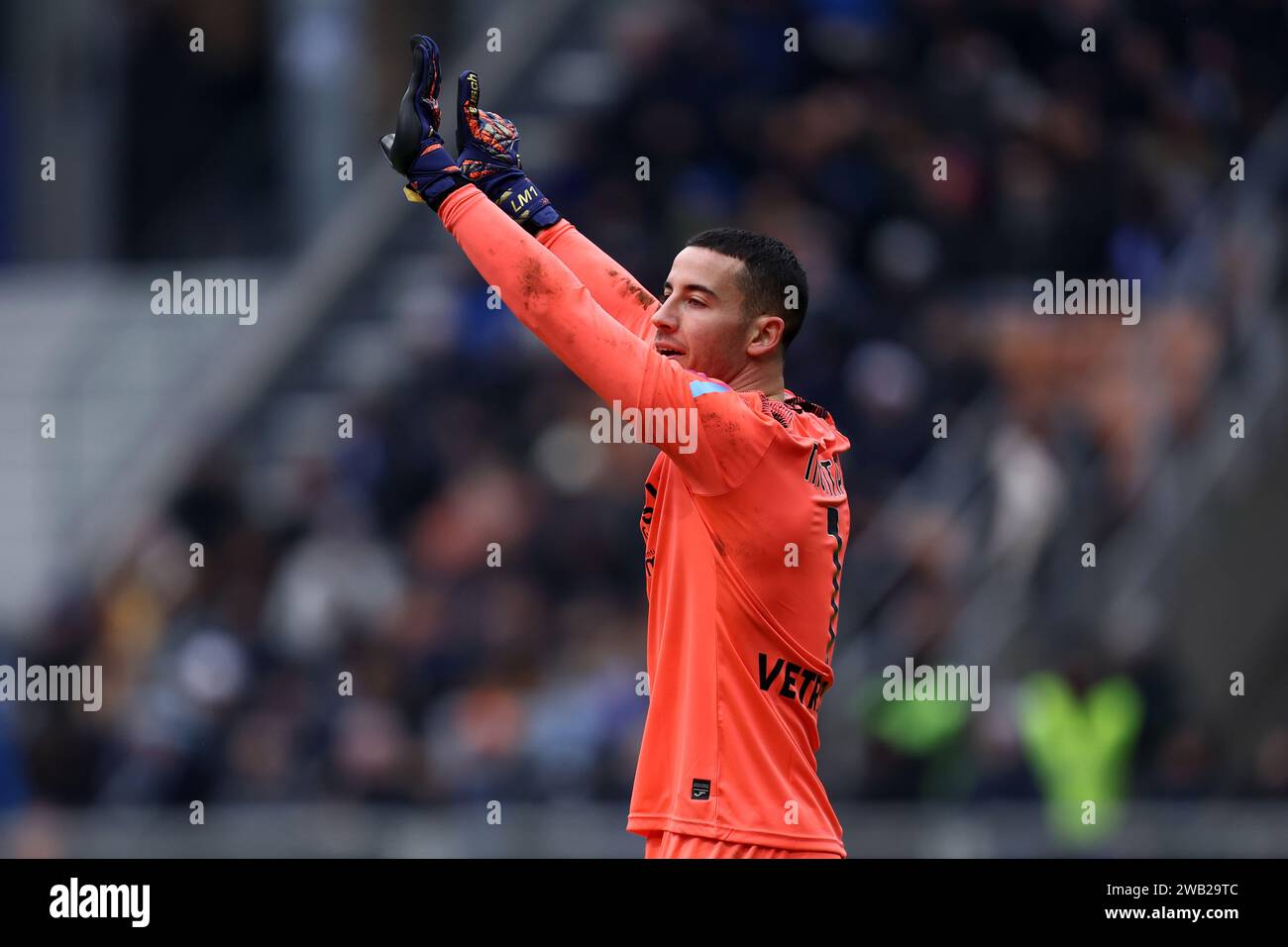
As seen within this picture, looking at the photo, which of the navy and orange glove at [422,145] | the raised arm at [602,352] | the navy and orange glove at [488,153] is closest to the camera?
the raised arm at [602,352]

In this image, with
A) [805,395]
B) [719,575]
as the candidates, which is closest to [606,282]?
[719,575]

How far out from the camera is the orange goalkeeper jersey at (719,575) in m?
5.27

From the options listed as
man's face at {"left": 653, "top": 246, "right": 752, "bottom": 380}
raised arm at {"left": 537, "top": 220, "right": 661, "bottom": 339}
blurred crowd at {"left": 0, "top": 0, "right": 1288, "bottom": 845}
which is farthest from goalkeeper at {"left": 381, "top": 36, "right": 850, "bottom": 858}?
blurred crowd at {"left": 0, "top": 0, "right": 1288, "bottom": 845}

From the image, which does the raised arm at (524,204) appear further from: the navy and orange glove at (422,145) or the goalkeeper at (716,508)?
the navy and orange glove at (422,145)

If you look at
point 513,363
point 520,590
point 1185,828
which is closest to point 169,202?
point 513,363

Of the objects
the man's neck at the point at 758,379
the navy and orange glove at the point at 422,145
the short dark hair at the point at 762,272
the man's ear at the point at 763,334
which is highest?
the navy and orange glove at the point at 422,145

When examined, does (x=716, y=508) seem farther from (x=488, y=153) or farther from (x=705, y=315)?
(x=488, y=153)

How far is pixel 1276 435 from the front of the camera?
49.0ft

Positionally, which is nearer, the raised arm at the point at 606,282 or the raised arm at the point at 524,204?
the raised arm at the point at 524,204

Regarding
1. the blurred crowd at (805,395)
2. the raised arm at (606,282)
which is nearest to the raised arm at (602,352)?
the raised arm at (606,282)

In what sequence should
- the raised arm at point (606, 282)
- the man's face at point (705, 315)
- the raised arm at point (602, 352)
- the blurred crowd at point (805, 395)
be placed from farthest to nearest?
the blurred crowd at point (805, 395) → the raised arm at point (606, 282) → the man's face at point (705, 315) → the raised arm at point (602, 352)

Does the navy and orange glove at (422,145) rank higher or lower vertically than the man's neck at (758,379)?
higher

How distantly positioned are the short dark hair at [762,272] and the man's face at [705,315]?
2 centimetres

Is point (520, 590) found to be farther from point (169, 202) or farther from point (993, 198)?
point (169, 202)
